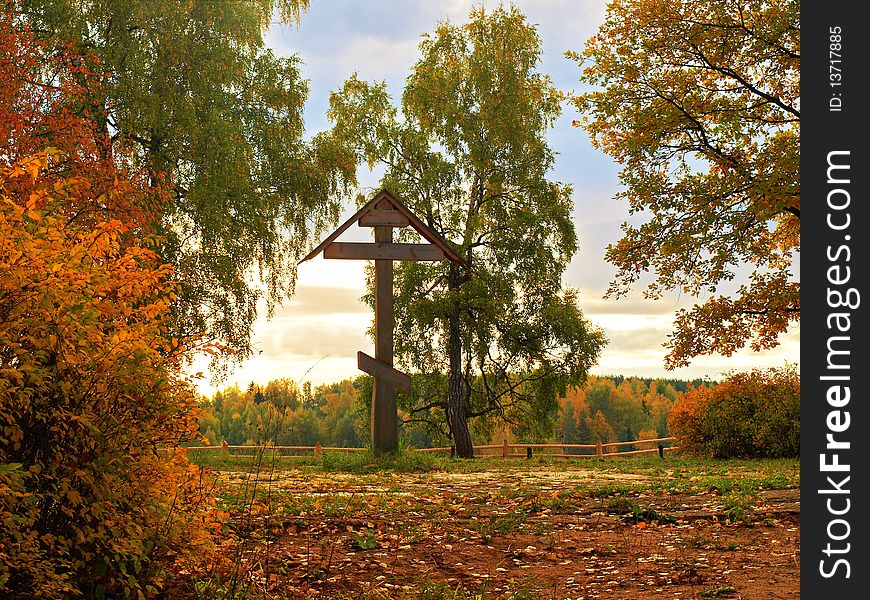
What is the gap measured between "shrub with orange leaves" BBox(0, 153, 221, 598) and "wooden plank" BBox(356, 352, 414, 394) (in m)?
9.70

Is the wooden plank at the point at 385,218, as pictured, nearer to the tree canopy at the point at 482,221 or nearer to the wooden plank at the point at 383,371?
the wooden plank at the point at 383,371

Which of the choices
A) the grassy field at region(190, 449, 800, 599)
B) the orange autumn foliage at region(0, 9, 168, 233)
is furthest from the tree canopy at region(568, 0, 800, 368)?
the orange autumn foliage at region(0, 9, 168, 233)

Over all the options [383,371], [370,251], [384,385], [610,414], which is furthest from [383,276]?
[610,414]

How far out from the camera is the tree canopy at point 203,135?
17.9 meters

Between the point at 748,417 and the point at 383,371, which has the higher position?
the point at 383,371

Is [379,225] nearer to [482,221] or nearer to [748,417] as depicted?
[482,221]

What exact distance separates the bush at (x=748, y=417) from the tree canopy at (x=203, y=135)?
12.2 metres

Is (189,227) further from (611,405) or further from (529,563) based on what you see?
(611,405)

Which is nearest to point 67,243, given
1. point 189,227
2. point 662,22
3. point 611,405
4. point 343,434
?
point 662,22

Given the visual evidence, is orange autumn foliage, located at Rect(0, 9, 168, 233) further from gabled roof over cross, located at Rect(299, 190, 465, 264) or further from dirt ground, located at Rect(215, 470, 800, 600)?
dirt ground, located at Rect(215, 470, 800, 600)

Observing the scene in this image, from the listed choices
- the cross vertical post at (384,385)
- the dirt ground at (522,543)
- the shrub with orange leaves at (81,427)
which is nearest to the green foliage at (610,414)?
the cross vertical post at (384,385)

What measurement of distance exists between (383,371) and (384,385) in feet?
→ 1.12

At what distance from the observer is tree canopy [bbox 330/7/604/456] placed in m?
23.9

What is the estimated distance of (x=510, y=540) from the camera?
7.81 meters
